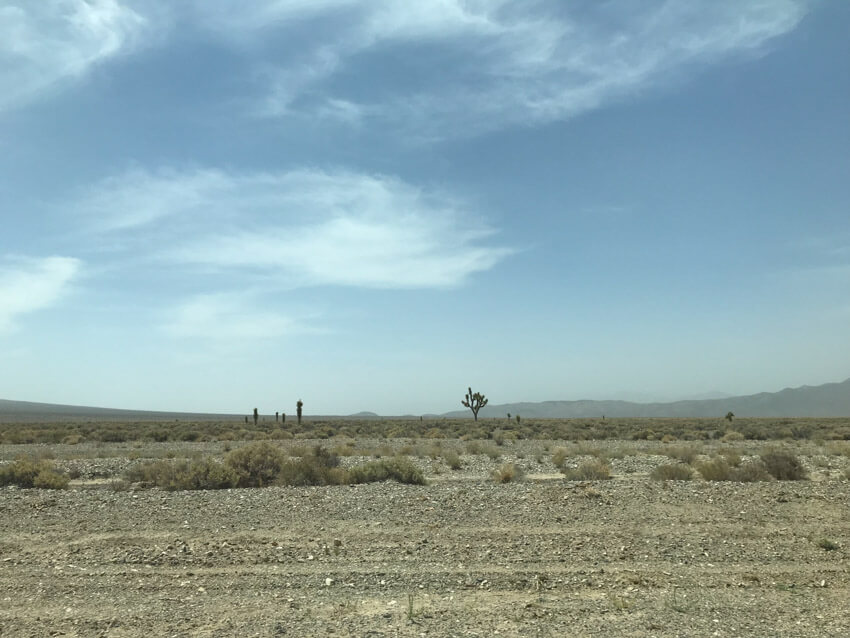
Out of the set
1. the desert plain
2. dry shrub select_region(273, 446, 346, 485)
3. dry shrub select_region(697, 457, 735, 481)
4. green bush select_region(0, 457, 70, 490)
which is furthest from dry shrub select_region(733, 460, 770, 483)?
green bush select_region(0, 457, 70, 490)

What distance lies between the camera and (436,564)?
38.0 feet

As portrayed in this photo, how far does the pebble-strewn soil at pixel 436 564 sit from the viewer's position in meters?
8.86

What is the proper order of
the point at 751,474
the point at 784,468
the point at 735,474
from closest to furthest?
1. the point at 751,474
2. the point at 735,474
3. the point at 784,468

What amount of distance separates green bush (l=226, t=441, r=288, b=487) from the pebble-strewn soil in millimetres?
3463

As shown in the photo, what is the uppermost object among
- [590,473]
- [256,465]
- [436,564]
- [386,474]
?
[256,465]

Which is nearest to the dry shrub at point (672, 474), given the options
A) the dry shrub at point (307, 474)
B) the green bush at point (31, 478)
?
the dry shrub at point (307, 474)

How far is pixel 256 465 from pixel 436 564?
13.3 metres

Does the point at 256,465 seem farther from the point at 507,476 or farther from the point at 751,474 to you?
the point at 751,474

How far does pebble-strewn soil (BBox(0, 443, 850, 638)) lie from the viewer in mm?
8859

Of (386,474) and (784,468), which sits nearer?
(784,468)

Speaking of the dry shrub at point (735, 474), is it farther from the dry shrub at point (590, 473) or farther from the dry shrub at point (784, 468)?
the dry shrub at point (590, 473)

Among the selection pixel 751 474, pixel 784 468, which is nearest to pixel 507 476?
pixel 751 474

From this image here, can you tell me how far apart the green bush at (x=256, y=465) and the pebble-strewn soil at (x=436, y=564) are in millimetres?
3463

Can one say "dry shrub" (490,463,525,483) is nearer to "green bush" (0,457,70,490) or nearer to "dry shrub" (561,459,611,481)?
"dry shrub" (561,459,611,481)
